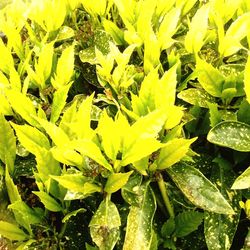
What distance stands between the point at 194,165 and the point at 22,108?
657 millimetres

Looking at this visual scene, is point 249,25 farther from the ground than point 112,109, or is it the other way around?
point 249,25

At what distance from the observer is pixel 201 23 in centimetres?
162

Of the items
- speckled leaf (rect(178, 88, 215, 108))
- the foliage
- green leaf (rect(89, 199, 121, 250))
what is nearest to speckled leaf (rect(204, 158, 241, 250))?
the foliage

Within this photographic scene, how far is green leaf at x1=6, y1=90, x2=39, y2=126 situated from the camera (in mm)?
1490

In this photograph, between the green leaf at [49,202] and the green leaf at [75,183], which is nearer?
the green leaf at [75,183]

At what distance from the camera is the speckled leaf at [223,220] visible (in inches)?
55.9

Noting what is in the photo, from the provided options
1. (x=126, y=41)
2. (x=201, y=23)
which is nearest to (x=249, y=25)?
(x=201, y=23)

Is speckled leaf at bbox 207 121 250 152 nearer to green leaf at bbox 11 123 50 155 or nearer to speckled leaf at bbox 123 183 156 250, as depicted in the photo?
speckled leaf at bbox 123 183 156 250

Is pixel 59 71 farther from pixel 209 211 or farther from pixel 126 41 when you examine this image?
pixel 209 211

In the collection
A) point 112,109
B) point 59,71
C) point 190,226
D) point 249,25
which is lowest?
point 190,226

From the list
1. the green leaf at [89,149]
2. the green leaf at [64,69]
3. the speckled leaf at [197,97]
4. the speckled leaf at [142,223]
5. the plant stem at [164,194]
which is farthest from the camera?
the green leaf at [64,69]

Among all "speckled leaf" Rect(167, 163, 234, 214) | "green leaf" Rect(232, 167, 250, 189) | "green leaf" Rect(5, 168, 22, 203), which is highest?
"green leaf" Rect(232, 167, 250, 189)

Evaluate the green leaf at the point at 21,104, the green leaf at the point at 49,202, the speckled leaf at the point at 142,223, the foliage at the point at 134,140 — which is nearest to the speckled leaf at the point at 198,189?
the foliage at the point at 134,140

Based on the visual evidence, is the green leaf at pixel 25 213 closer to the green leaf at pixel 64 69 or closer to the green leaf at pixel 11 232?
the green leaf at pixel 11 232
